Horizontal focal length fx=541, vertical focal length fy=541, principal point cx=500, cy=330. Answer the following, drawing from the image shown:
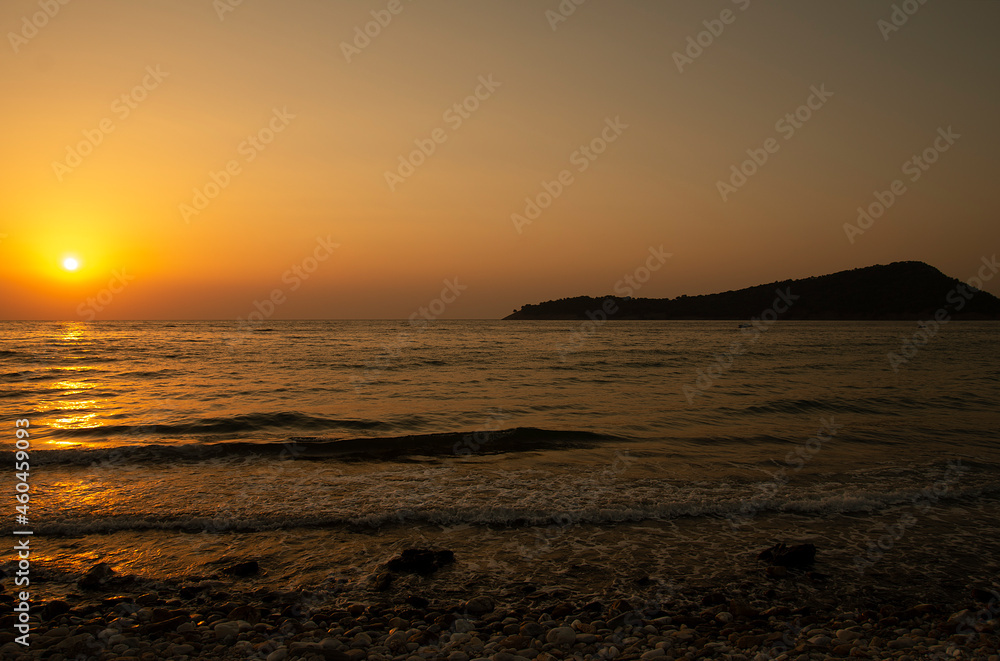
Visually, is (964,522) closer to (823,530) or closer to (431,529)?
(823,530)

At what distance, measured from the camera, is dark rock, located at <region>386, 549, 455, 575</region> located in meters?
6.54

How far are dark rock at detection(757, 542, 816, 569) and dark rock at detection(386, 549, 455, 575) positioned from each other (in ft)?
13.1

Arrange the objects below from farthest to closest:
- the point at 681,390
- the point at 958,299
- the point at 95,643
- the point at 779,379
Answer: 1. the point at 958,299
2. the point at 779,379
3. the point at 681,390
4. the point at 95,643

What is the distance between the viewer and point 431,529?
8.11 m

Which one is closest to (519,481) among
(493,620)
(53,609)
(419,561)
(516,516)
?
(516,516)

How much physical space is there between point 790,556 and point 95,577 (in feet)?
26.8

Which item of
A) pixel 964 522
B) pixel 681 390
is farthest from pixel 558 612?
pixel 681 390

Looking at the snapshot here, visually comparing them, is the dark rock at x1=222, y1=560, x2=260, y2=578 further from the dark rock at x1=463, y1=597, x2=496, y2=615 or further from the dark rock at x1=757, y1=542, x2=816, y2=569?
the dark rock at x1=757, y1=542, x2=816, y2=569

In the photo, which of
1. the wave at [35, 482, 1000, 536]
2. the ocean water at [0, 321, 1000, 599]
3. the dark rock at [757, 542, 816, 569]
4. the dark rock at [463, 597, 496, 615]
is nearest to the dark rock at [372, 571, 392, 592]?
the ocean water at [0, 321, 1000, 599]

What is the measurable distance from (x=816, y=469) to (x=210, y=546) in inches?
447

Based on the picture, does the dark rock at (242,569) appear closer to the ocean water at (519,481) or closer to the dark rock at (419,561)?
the ocean water at (519,481)

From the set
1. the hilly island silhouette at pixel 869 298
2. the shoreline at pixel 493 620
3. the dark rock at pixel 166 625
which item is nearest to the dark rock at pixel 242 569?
the shoreline at pixel 493 620

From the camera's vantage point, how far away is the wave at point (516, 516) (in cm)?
805

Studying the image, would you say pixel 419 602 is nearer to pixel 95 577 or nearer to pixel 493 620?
pixel 493 620
